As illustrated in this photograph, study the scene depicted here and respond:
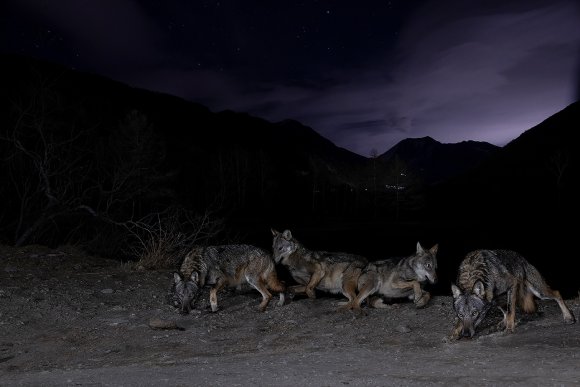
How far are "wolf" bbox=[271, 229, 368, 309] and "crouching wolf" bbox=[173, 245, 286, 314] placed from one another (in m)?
0.64

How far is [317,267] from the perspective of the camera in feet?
37.7

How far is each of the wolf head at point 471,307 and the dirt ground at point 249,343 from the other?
8.8 inches

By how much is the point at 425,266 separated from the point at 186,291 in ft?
15.9

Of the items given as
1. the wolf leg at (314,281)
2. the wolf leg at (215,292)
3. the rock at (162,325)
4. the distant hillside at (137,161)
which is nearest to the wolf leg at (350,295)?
the wolf leg at (314,281)

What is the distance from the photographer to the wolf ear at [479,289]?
748cm

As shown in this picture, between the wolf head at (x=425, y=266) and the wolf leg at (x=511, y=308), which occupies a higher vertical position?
the wolf head at (x=425, y=266)

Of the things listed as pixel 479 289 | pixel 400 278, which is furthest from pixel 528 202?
pixel 479 289

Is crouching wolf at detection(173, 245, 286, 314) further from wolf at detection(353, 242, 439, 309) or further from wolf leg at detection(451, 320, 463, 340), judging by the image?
wolf leg at detection(451, 320, 463, 340)

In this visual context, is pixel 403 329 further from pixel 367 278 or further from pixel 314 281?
pixel 314 281

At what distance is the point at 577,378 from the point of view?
521cm

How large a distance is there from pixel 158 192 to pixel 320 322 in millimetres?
25821

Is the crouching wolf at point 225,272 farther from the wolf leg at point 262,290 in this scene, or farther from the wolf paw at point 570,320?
the wolf paw at point 570,320

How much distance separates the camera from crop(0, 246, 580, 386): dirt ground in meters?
5.86

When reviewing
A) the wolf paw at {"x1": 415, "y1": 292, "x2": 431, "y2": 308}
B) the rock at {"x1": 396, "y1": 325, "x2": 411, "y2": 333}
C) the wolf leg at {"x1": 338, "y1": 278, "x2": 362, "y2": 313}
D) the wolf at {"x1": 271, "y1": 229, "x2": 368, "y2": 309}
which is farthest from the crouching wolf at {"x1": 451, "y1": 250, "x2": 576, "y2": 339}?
the wolf at {"x1": 271, "y1": 229, "x2": 368, "y2": 309}
